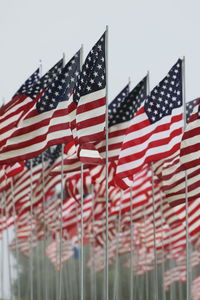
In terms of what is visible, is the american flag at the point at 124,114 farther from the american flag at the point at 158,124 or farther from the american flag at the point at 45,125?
the american flag at the point at 158,124

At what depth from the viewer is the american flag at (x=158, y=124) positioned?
56.6 ft

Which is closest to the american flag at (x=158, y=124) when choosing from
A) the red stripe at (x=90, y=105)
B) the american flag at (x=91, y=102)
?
the american flag at (x=91, y=102)

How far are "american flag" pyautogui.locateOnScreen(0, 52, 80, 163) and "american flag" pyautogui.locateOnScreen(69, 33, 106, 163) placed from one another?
3.32 feet

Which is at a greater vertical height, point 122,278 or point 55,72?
point 55,72

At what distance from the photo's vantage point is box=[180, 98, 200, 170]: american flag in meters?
16.4

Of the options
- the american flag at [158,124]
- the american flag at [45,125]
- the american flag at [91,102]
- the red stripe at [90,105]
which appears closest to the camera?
the american flag at [91,102]

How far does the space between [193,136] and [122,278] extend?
46.7 metres

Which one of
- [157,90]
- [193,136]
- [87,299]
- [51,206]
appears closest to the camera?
[193,136]

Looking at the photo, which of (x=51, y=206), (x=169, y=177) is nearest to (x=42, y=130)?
(x=169, y=177)

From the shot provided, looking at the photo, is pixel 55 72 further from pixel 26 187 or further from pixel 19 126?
pixel 26 187

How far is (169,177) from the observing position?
1850 cm

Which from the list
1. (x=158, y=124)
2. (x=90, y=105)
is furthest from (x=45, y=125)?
(x=158, y=124)

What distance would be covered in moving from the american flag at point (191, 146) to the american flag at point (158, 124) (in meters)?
1.04

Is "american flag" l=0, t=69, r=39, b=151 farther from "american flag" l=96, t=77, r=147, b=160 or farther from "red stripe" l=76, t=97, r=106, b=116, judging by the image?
"red stripe" l=76, t=97, r=106, b=116
